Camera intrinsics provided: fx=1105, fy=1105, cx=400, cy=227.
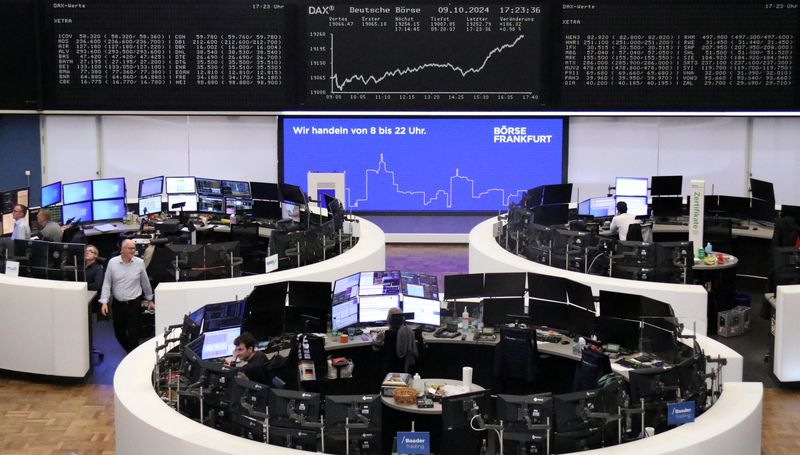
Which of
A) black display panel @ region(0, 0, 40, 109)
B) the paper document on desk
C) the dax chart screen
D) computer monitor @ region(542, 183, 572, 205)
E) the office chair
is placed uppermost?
black display panel @ region(0, 0, 40, 109)

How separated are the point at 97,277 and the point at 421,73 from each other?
621 cm

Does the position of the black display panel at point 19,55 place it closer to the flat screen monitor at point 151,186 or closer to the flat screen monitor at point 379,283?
the flat screen monitor at point 151,186

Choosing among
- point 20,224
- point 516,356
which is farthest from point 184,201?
point 516,356

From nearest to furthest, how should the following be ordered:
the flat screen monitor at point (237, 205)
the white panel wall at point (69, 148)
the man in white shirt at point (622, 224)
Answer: the man in white shirt at point (622, 224)
the flat screen monitor at point (237, 205)
the white panel wall at point (69, 148)

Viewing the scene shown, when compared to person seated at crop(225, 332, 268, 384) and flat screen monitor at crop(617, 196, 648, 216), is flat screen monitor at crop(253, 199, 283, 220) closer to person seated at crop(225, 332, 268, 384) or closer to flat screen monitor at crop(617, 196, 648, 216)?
flat screen monitor at crop(617, 196, 648, 216)

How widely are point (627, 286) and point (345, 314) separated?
2.83 meters

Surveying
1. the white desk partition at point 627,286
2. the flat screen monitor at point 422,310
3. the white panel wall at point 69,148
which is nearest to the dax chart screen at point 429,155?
the white panel wall at point 69,148

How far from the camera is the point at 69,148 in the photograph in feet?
55.5

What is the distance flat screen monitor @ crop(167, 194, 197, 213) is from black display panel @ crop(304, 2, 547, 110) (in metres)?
2.20

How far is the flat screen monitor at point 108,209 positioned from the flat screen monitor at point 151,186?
0.30 metres

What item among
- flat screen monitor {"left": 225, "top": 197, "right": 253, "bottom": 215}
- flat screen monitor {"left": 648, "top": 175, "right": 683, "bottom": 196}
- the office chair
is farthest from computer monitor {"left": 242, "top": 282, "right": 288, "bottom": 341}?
flat screen monitor {"left": 648, "top": 175, "right": 683, "bottom": 196}

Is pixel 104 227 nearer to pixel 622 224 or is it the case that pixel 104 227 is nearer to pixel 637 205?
pixel 622 224

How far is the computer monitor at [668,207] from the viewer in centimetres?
1470

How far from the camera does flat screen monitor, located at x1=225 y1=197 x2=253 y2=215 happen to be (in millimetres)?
15164
